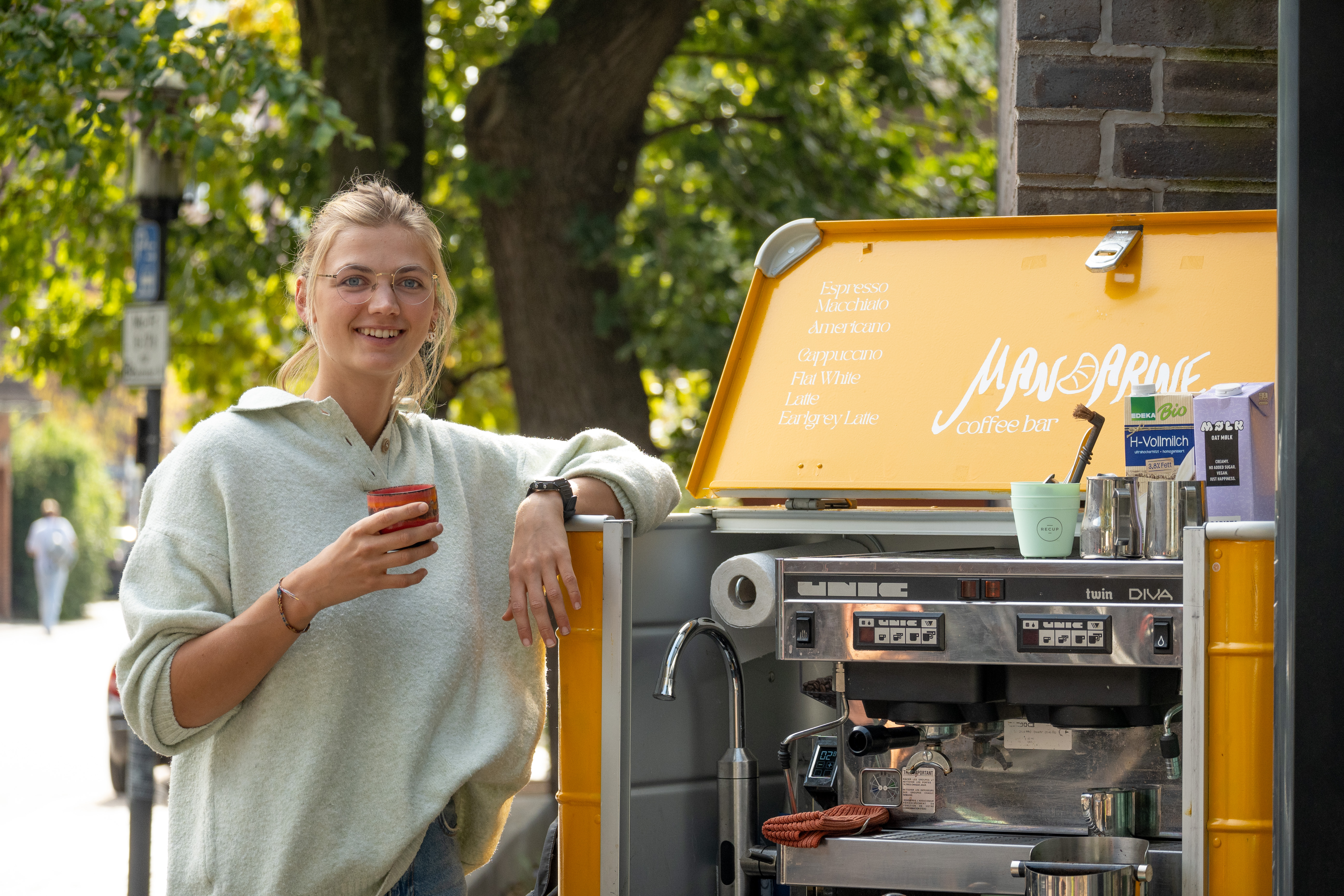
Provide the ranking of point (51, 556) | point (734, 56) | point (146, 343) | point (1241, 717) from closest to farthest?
point (1241, 717) < point (146, 343) < point (734, 56) < point (51, 556)

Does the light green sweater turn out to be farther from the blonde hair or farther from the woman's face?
the blonde hair

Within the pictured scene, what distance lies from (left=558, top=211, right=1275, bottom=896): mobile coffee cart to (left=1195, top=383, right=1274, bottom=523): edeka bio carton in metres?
0.22

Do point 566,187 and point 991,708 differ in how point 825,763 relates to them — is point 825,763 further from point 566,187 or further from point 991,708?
point 566,187

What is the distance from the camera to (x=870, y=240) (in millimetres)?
2902

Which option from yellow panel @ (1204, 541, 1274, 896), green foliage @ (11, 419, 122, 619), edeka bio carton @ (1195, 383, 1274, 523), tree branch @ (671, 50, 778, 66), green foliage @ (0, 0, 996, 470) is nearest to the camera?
yellow panel @ (1204, 541, 1274, 896)

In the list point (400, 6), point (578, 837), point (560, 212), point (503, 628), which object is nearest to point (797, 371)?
point (503, 628)

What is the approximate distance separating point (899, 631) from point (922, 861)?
409mm

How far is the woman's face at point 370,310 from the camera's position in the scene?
2.24 meters

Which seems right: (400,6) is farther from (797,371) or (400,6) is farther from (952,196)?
(797,371)

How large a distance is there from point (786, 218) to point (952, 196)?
3.91 ft

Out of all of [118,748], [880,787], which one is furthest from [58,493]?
[880,787]

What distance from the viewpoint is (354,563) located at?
2.00 meters

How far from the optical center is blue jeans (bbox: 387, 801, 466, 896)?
2221mm

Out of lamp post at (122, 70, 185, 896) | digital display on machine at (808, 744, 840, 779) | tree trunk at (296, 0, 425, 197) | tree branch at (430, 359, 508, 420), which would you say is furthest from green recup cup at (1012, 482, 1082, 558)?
tree branch at (430, 359, 508, 420)
